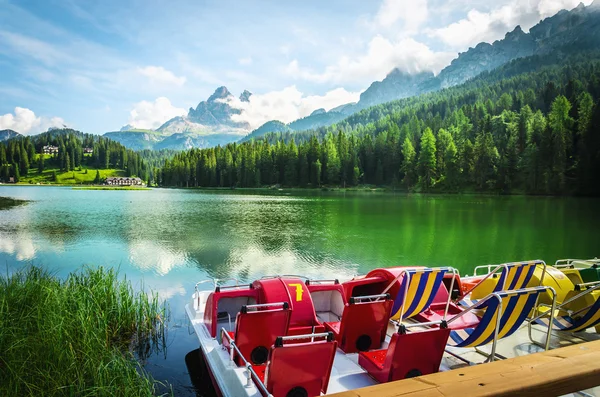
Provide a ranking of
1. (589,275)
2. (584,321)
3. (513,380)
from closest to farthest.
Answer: (513,380) → (584,321) → (589,275)

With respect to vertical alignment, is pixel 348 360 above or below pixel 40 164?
below

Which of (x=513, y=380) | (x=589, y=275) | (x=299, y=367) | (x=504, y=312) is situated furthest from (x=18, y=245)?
(x=513, y=380)

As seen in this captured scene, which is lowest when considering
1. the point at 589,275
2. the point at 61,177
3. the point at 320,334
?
the point at 589,275

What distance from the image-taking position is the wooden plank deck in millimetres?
2012

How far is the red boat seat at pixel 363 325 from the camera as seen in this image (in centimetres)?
712

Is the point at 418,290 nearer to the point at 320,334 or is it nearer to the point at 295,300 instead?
the point at 295,300

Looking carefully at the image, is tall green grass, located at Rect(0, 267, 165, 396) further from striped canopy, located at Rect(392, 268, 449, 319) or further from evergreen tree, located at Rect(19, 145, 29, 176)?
evergreen tree, located at Rect(19, 145, 29, 176)

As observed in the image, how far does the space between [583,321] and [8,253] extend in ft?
85.3

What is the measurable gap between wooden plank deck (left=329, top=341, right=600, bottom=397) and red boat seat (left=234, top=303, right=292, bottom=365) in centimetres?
466

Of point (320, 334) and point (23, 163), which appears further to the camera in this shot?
point (23, 163)

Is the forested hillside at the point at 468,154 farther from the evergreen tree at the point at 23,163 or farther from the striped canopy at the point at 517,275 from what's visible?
the striped canopy at the point at 517,275

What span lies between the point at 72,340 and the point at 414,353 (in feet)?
20.5

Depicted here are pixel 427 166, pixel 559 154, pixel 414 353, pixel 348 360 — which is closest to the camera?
pixel 414 353

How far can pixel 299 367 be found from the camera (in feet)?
16.9
